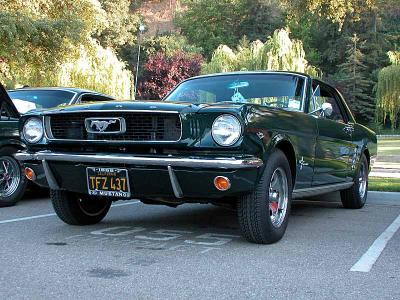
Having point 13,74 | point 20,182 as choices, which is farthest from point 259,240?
point 13,74

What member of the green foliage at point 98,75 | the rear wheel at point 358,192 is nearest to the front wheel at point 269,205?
the rear wheel at point 358,192

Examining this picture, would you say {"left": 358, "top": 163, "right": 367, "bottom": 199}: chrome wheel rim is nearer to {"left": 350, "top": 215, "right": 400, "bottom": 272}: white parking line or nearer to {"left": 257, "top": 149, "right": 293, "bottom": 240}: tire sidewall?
{"left": 350, "top": 215, "right": 400, "bottom": 272}: white parking line

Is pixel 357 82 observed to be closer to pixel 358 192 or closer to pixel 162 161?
pixel 358 192

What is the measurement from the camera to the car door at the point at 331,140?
20.6ft

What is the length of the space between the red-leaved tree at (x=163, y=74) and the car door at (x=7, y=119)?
35082mm

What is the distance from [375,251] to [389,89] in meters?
42.9

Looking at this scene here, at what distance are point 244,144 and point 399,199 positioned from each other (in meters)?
4.64

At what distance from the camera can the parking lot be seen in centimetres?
373

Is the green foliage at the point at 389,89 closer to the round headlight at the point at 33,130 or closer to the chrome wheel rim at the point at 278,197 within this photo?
the chrome wheel rim at the point at 278,197

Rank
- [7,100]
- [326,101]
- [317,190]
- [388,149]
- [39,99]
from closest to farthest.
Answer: [317,190], [326,101], [7,100], [39,99], [388,149]

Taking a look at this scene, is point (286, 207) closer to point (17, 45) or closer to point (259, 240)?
point (259, 240)

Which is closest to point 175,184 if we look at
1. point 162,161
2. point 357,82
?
point 162,161

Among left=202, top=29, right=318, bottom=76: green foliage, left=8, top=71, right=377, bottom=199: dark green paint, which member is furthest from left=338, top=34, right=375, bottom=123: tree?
left=8, top=71, right=377, bottom=199: dark green paint

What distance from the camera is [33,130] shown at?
17.7ft
